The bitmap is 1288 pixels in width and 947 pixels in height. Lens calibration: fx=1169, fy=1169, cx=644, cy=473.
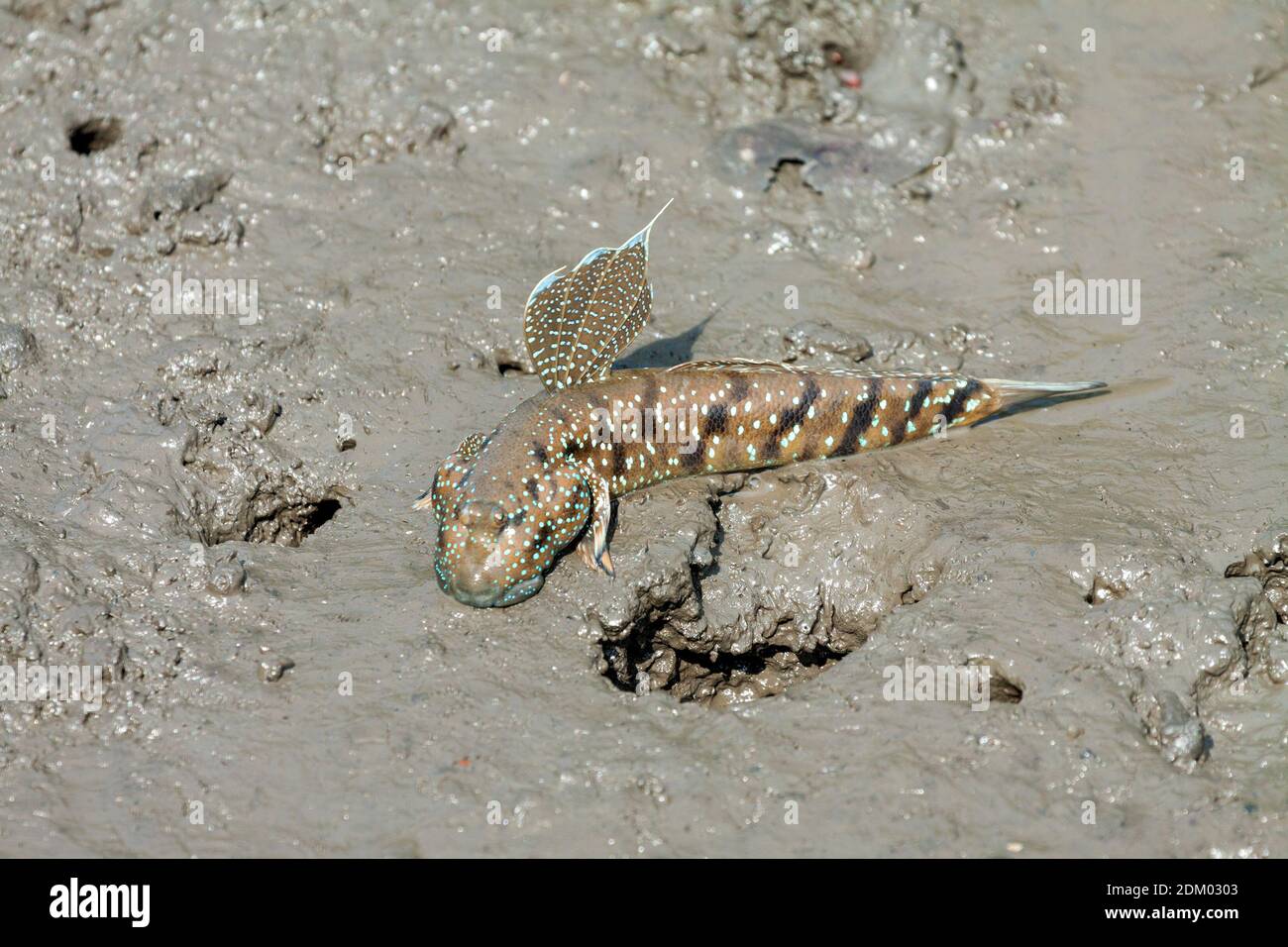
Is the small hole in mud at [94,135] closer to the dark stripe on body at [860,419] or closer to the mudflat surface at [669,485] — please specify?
the mudflat surface at [669,485]

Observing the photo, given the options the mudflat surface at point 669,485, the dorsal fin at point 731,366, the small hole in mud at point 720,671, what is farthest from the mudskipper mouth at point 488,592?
the dorsal fin at point 731,366

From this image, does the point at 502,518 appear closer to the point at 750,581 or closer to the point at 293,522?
the point at 750,581

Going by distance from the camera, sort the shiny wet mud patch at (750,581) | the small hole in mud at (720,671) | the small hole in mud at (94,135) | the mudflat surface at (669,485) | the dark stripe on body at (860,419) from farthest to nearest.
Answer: the small hole in mud at (94,135), the dark stripe on body at (860,419), the small hole in mud at (720,671), the shiny wet mud patch at (750,581), the mudflat surface at (669,485)

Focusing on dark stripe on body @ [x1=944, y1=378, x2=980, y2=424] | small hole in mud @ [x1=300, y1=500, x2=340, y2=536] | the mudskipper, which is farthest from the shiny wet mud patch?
small hole in mud @ [x1=300, y1=500, x2=340, y2=536]

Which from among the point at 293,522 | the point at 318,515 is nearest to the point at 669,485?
the point at 318,515

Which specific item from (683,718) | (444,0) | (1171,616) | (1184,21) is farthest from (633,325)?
(1184,21)
